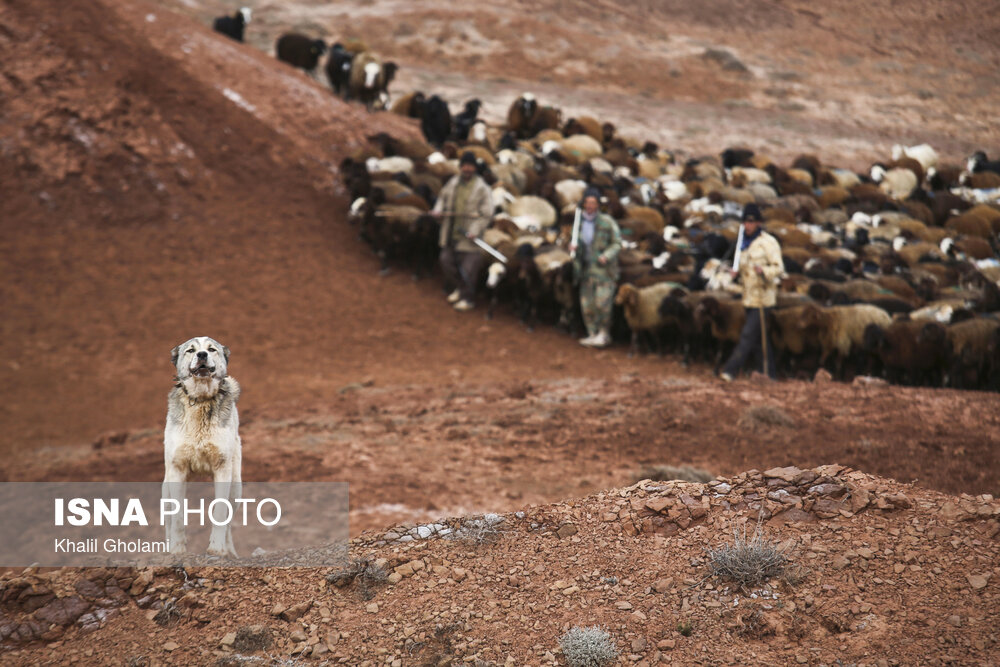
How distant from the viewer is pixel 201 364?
171 inches

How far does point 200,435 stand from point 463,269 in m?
9.22

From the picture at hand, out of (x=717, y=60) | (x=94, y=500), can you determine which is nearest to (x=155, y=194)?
(x=94, y=500)

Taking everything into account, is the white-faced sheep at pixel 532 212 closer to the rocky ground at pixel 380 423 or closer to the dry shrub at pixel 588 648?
the rocky ground at pixel 380 423

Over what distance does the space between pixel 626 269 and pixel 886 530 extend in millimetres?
9228

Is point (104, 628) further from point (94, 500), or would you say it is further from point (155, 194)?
point (155, 194)

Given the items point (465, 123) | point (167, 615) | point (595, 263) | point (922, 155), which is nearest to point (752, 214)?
Answer: point (595, 263)

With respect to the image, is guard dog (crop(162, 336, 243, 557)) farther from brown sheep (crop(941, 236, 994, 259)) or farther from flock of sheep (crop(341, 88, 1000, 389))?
brown sheep (crop(941, 236, 994, 259))

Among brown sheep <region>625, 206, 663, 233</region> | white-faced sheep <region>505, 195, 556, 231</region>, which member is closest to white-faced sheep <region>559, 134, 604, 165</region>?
brown sheep <region>625, 206, 663, 233</region>

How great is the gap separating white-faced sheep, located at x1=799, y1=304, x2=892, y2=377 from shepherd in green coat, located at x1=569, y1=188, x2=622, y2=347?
2.66m

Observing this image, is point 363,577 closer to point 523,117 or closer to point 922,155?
point 523,117

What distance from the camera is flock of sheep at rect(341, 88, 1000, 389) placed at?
35.8 feet

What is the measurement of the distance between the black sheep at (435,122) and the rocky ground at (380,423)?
1.09m

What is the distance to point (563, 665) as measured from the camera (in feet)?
11.9

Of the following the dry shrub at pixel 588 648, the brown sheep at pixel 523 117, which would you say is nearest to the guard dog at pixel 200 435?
the dry shrub at pixel 588 648
